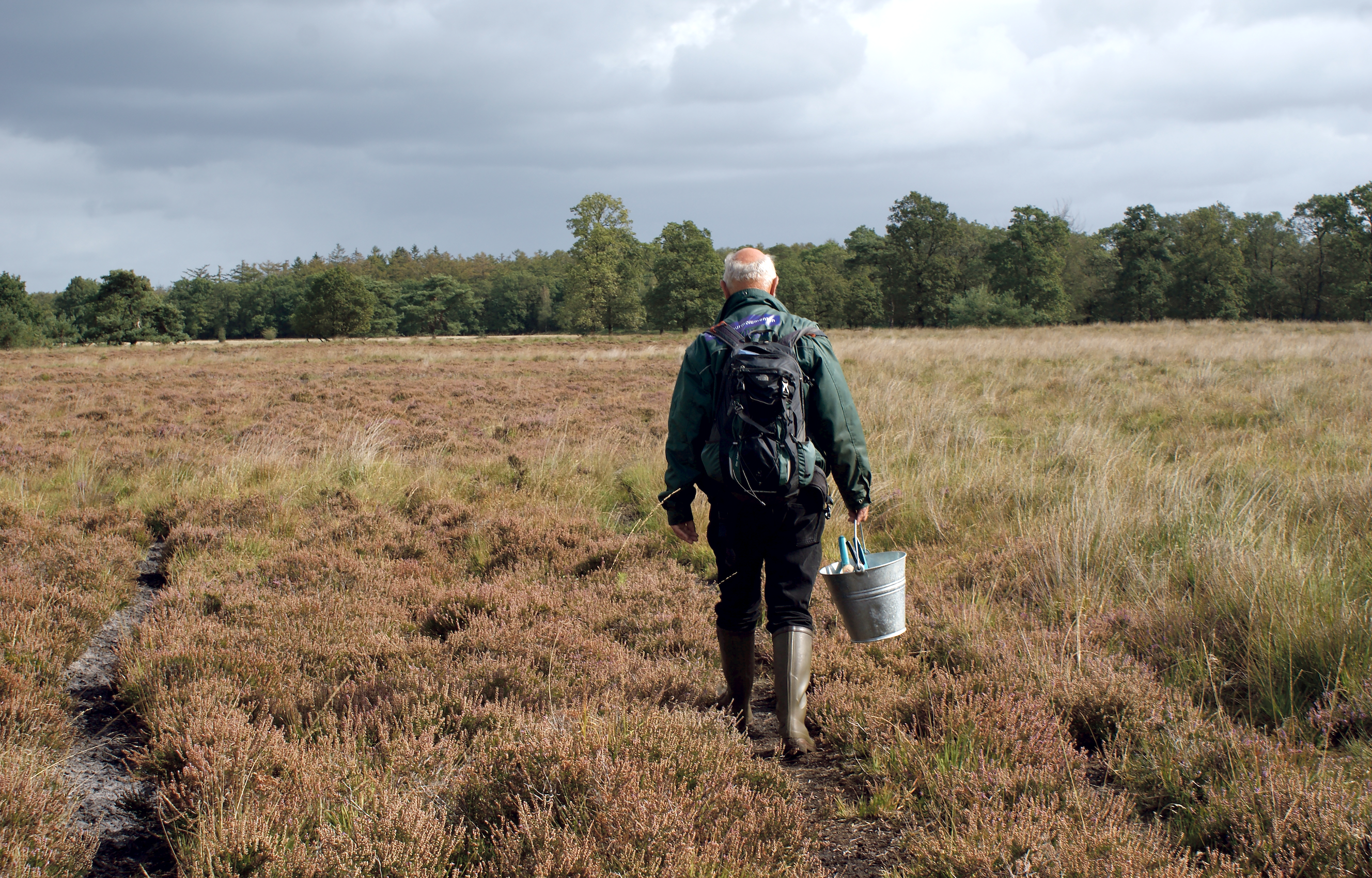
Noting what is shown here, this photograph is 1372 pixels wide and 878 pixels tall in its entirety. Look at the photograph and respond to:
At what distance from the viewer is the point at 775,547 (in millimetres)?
3088

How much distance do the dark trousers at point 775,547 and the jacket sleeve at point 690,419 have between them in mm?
173

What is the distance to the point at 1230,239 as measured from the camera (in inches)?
2459

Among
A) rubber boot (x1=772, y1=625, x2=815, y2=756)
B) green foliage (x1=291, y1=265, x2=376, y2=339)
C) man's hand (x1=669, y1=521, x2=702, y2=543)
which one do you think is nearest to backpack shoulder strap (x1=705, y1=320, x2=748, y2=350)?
man's hand (x1=669, y1=521, x2=702, y2=543)

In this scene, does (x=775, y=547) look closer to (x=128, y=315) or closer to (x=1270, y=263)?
(x=128, y=315)

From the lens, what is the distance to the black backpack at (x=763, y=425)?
9.20ft

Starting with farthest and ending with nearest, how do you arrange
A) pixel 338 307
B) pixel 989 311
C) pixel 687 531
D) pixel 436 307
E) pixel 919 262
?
pixel 436 307 < pixel 338 307 < pixel 919 262 < pixel 989 311 < pixel 687 531

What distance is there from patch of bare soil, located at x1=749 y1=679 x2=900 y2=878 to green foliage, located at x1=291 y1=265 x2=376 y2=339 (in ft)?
248

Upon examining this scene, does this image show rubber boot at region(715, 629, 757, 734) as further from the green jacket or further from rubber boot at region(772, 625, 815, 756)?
the green jacket

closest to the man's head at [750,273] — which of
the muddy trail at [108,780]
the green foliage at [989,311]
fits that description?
the muddy trail at [108,780]

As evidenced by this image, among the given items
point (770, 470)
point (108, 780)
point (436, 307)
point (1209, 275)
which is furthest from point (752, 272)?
point (436, 307)

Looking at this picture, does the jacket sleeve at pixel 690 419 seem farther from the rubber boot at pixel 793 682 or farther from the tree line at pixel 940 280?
the tree line at pixel 940 280

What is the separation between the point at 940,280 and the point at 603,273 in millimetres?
30575

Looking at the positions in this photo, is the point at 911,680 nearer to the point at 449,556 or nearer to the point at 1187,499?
the point at 1187,499

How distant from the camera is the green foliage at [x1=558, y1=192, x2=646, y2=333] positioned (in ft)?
235
